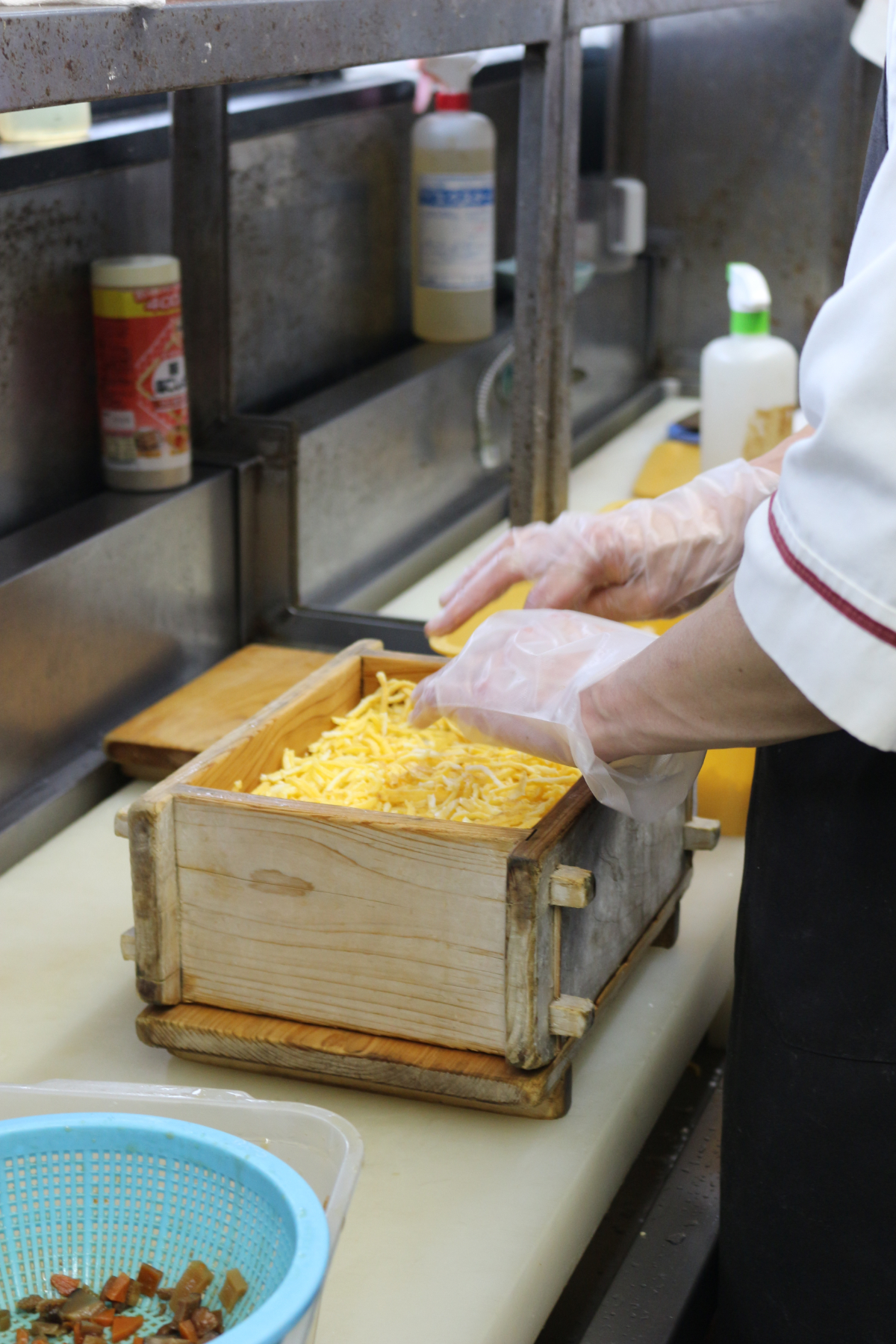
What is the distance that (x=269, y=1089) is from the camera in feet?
3.83

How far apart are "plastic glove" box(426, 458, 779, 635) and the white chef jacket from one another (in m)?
0.56

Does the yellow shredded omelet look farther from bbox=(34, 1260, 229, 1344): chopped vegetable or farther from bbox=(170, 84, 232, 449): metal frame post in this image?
bbox=(170, 84, 232, 449): metal frame post

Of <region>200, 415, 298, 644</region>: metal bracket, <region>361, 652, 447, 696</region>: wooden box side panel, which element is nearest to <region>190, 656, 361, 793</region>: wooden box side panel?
<region>361, 652, 447, 696</region>: wooden box side panel

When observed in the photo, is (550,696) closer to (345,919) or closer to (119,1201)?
(345,919)

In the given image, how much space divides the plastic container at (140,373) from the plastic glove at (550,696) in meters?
0.65

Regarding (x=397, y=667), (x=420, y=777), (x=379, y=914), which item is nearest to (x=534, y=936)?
(x=379, y=914)

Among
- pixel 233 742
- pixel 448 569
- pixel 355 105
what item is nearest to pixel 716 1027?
pixel 233 742

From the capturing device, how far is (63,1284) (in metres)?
0.88

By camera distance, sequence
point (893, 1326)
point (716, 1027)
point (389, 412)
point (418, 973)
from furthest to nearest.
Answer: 1. point (389, 412)
2. point (716, 1027)
3. point (418, 973)
4. point (893, 1326)

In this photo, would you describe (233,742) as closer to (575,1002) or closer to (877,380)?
(575,1002)

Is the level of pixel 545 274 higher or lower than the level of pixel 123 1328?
higher

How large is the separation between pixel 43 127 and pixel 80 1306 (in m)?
1.40

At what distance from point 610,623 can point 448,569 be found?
112 cm

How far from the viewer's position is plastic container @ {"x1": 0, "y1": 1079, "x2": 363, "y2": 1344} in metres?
0.91
